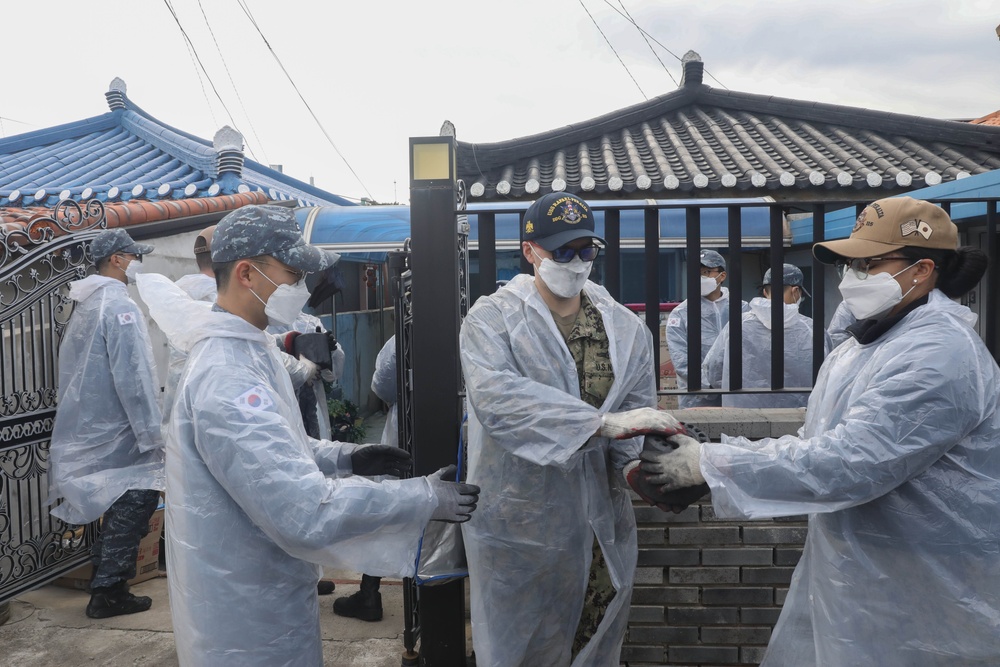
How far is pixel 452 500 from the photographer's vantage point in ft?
6.75

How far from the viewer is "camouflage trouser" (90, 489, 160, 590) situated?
435 centimetres

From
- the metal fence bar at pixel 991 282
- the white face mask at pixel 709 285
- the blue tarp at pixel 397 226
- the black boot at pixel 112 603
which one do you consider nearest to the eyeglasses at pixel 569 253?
the metal fence bar at pixel 991 282

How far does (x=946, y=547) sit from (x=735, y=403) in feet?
8.69

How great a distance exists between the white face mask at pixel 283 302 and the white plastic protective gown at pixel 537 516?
2.18 ft

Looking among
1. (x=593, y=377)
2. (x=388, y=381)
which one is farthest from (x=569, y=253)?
(x=388, y=381)

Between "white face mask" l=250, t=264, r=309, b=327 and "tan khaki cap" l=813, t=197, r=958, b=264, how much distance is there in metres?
1.57

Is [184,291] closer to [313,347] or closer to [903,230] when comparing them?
[313,347]

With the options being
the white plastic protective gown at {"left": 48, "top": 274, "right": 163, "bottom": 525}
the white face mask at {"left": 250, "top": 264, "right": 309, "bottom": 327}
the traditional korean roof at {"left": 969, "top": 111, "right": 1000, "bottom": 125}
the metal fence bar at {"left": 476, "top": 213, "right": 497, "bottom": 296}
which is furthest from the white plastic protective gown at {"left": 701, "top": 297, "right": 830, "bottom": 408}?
the traditional korean roof at {"left": 969, "top": 111, "right": 1000, "bottom": 125}

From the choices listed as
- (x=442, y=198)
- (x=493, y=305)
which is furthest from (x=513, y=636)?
(x=442, y=198)

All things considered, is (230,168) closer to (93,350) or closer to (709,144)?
(93,350)

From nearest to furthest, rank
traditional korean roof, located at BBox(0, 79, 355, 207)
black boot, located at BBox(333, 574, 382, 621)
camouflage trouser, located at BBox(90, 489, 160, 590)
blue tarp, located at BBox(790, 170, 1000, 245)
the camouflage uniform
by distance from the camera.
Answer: the camouflage uniform < blue tarp, located at BBox(790, 170, 1000, 245) < black boot, located at BBox(333, 574, 382, 621) < camouflage trouser, located at BBox(90, 489, 160, 590) < traditional korean roof, located at BBox(0, 79, 355, 207)

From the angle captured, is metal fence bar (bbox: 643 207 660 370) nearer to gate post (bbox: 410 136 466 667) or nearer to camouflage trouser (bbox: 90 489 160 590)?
gate post (bbox: 410 136 466 667)

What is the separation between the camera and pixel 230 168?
9.05m

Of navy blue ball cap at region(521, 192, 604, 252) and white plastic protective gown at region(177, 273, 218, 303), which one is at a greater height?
navy blue ball cap at region(521, 192, 604, 252)
